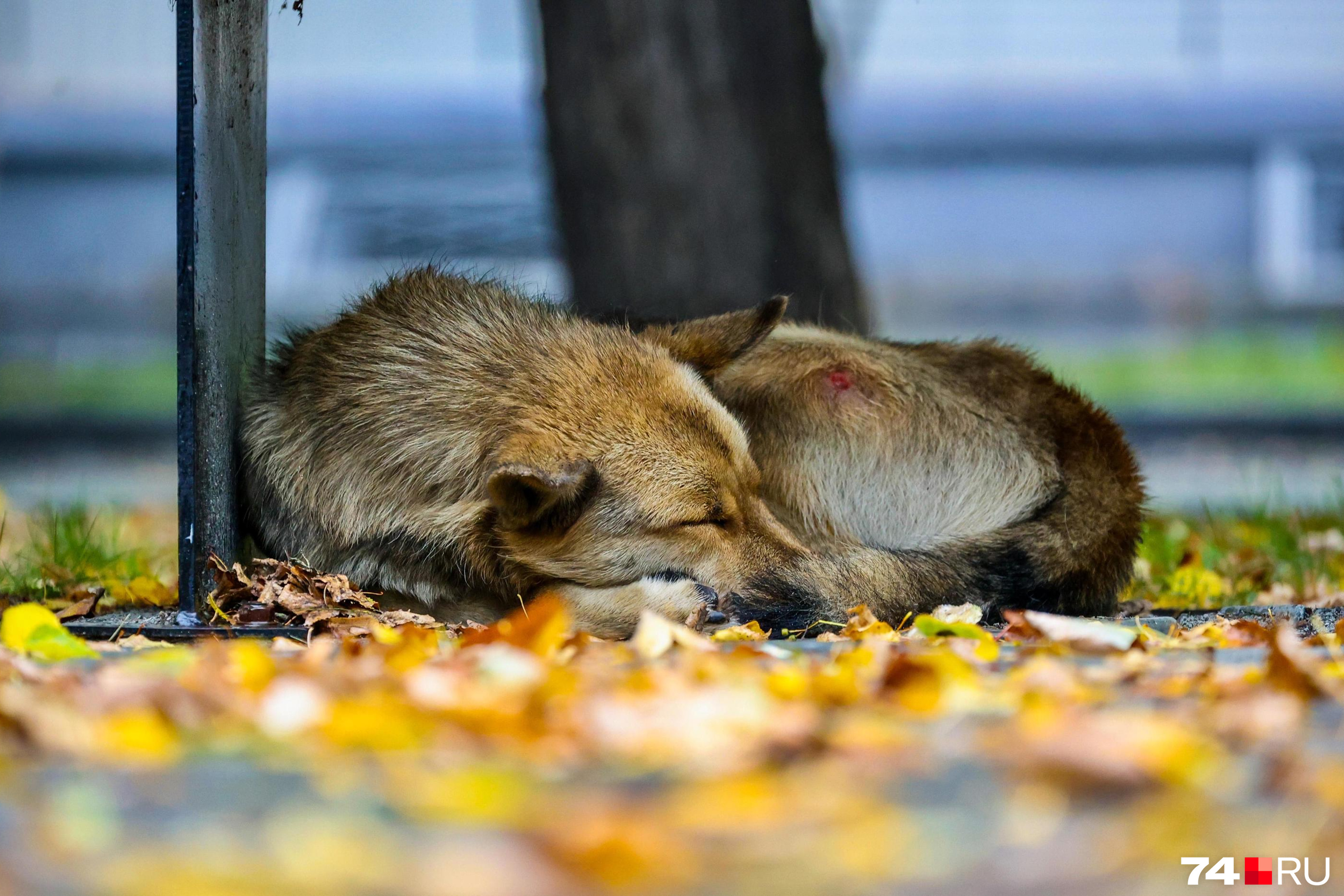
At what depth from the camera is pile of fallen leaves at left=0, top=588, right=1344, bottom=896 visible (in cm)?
148

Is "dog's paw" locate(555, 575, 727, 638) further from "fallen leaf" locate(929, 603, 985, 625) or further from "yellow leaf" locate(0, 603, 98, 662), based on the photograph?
"yellow leaf" locate(0, 603, 98, 662)

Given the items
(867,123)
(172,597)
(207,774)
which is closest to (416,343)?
(172,597)

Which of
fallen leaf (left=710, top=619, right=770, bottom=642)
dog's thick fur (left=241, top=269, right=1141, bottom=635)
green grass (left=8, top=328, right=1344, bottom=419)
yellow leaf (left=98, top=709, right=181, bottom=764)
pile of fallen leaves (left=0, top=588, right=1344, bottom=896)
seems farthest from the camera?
green grass (left=8, top=328, right=1344, bottom=419)

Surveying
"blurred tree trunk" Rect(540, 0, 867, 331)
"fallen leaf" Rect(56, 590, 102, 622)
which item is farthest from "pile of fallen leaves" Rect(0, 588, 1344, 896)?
"blurred tree trunk" Rect(540, 0, 867, 331)

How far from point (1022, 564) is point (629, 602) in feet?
4.29

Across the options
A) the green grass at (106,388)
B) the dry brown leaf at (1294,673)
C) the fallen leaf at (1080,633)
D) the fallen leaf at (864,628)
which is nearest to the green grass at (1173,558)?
the fallen leaf at (864,628)

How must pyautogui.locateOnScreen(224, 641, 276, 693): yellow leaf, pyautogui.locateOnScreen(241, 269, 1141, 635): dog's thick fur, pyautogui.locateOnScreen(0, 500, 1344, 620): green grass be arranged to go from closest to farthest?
1. pyautogui.locateOnScreen(224, 641, 276, 693): yellow leaf
2. pyautogui.locateOnScreen(241, 269, 1141, 635): dog's thick fur
3. pyautogui.locateOnScreen(0, 500, 1344, 620): green grass

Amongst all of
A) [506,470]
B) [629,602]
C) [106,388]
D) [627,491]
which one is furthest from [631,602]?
[106,388]

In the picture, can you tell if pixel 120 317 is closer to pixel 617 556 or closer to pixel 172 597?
pixel 172 597

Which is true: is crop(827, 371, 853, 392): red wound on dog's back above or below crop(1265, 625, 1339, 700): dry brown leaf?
above

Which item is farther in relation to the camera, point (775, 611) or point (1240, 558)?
point (1240, 558)

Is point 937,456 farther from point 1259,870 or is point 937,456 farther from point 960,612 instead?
point 1259,870

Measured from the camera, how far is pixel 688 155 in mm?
7051

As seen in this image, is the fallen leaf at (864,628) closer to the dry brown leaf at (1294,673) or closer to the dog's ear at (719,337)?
the dry brown leaf at (1294,673)
